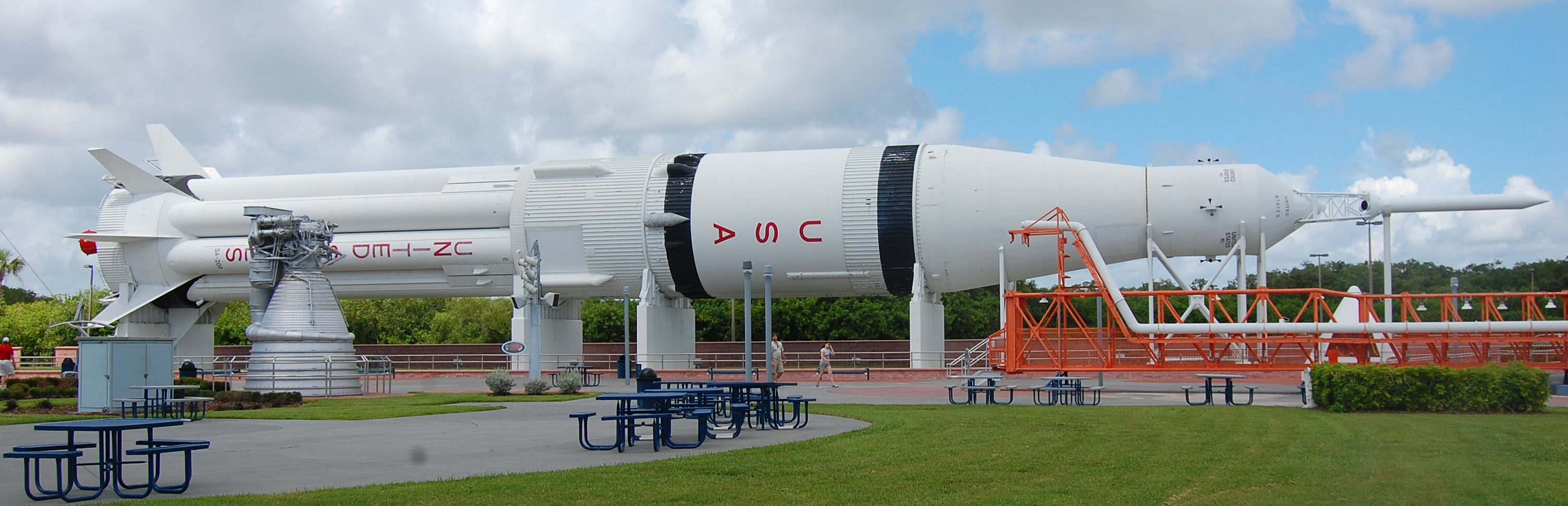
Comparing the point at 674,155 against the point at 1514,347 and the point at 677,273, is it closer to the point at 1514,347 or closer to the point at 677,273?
the point at 677,273

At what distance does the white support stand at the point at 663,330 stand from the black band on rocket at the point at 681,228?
3.10 feet

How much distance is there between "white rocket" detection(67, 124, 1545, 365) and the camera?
107ft

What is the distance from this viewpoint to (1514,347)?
25.2 m

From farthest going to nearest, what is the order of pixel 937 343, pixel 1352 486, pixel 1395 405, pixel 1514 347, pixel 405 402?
1. pixel 937 343
2. pixel 1514 347
3. pixel 405 402
4. pixel 1395 405
5. pixel 1352 486

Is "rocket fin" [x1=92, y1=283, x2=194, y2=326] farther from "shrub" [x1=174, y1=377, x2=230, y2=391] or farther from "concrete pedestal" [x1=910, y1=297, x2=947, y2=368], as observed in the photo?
"concrete pedestal" [x1=910, y1=297, x2=947, y2=368]

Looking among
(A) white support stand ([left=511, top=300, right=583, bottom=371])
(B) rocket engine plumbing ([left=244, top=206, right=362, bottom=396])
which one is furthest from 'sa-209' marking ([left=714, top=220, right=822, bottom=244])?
(B) rocket engine plumbing ([left=244, top=206, right=362, bottom=396])

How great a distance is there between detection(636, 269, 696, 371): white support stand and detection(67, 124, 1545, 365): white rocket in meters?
0.09

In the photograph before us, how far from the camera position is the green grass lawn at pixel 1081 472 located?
895 cm

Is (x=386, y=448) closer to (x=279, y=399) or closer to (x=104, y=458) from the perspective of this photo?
(x=104, y=458)

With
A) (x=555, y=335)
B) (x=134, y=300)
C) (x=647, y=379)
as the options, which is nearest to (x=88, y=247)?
(x=134, y=300)

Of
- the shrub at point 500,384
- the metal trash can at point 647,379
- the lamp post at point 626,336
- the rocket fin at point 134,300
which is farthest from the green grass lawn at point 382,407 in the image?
the rocket fin at point 134,300

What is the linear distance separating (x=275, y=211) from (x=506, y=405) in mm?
12552

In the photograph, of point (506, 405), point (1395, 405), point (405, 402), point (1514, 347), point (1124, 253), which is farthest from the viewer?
point (1124, 253)

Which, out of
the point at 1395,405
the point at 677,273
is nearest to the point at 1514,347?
the point at 1395,405
